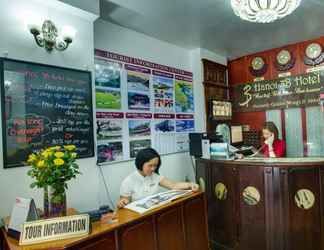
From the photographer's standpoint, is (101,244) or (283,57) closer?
(101,244)

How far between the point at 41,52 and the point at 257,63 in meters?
3.75

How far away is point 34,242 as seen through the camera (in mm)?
1361

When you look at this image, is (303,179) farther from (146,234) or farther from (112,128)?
(112,128)

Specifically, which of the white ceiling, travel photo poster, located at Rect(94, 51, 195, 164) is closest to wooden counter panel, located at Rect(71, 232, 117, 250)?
travel photo poster, located at Rect(94, 51, 195, 164)

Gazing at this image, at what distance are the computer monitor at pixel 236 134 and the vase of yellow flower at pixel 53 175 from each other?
3514 millimetres

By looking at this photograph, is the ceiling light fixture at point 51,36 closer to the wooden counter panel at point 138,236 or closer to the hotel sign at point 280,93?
the wooden counter panel at point 138,236

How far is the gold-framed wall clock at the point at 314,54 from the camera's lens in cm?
391

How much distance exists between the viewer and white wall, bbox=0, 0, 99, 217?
6.15 ft

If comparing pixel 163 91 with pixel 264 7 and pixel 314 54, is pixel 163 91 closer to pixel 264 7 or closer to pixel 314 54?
pixel 264 7

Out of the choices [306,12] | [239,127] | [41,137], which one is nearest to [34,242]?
[41,137]

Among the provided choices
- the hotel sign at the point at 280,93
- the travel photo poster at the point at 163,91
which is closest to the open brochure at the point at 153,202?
the travel photo poster at the point at 163,91

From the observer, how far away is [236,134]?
15.3 feet

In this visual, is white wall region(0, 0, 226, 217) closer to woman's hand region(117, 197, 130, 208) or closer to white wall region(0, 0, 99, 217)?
white wall region(0, 0, 99, 217)

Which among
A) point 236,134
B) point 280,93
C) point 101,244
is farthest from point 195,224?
point 280,93
